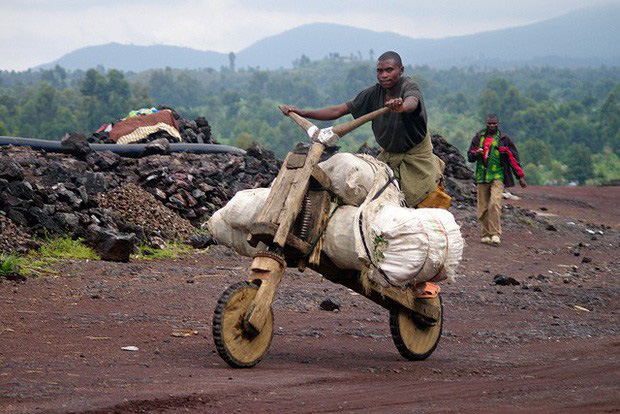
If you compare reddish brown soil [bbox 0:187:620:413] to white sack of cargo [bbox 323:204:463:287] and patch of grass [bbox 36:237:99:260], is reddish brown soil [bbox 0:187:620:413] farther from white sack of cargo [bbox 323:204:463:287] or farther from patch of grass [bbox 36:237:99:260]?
white sack of cargo [bbox 323:204:463:287]

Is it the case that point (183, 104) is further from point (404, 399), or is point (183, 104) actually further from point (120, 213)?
point (404, 399)

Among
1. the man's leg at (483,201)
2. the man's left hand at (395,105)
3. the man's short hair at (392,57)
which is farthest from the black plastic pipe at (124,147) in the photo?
the man's left hand at (395,105)

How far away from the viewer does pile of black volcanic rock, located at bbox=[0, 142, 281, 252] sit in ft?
42.7

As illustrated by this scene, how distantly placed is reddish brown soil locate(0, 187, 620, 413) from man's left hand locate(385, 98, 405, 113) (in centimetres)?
177

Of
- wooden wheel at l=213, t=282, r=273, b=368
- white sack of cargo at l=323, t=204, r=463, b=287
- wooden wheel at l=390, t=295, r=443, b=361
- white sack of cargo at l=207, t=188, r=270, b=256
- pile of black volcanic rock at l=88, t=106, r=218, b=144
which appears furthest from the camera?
pile of black volcanic rock at l=88, t=106, r=218, b=144

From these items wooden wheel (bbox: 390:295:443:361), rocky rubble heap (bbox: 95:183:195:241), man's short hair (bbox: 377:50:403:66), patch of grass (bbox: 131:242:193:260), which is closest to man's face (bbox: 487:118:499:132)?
rocky rubble heap (bbox: 95:183:195:241)

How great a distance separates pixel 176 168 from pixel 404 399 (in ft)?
37.9

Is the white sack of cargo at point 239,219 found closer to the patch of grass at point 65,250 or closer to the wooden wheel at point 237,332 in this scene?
the wooden wheel at point 237,332

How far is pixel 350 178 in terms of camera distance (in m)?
7.28

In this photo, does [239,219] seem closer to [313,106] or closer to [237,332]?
[237,332]

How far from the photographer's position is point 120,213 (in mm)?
14219

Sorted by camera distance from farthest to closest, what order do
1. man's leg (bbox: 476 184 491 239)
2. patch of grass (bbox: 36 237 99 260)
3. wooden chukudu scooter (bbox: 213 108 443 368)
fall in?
man's leg (bbox: 476 184 491 239), patch of grass (bbox: 36 237 99 260), wooden chukudu scooter (bbox: 213 108 443 368)

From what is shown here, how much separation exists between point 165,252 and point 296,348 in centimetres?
572

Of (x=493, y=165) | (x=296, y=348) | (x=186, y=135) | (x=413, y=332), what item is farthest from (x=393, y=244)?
(x=186, y=135)
